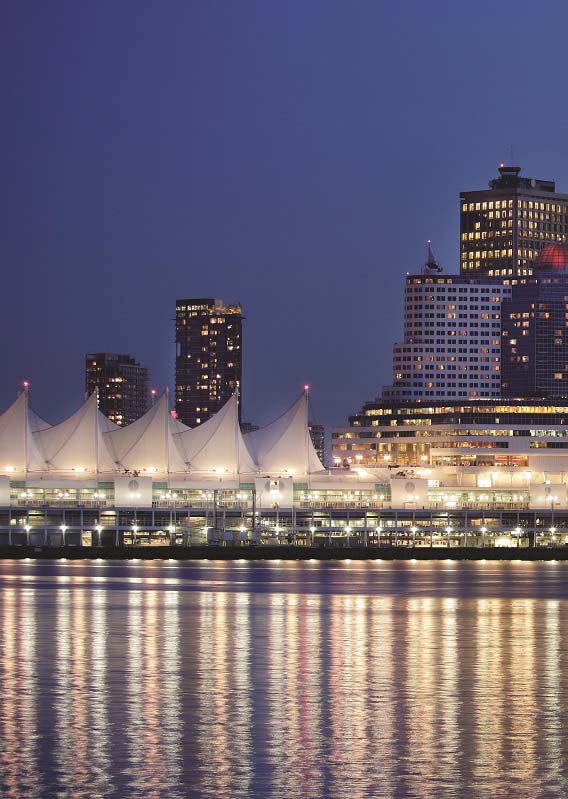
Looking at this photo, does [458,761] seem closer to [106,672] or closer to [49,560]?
[106,672]

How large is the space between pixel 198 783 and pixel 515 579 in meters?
70.8

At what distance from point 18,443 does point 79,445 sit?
17.5 feet

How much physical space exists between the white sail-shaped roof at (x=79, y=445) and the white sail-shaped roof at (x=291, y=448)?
13.9 meters

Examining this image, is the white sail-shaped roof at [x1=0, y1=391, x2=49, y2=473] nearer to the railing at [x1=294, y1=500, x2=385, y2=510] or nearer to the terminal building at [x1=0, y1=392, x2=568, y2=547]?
the terminal building at [x1=0, y1=392, x2=568, y2=547]

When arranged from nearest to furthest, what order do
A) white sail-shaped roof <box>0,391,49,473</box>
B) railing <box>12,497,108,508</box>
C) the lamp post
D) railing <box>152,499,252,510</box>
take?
railing <box>12,497,108,508</box>
railing <box>152,499,252,510</box>
white sail-shaped roof <box>0,391,49,473</box>
the lamp post

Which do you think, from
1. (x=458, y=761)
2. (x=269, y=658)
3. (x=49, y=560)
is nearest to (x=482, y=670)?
(x=269, y=658)

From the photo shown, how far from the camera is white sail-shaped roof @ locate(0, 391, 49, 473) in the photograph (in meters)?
150

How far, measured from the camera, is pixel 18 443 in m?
150

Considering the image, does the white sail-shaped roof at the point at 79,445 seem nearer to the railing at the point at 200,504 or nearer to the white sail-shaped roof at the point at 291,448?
the railing at the point at 200,504

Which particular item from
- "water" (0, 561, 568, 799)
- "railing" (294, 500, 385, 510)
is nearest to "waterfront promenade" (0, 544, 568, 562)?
"railing" (294, 500, 385, 510)

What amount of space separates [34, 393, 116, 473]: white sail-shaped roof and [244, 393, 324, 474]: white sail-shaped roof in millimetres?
13888

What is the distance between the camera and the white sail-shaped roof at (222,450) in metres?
152

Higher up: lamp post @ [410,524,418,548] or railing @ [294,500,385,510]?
railing @ [294,500,385,510]

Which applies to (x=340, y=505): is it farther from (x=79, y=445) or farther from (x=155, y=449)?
(x=79, y=445)
